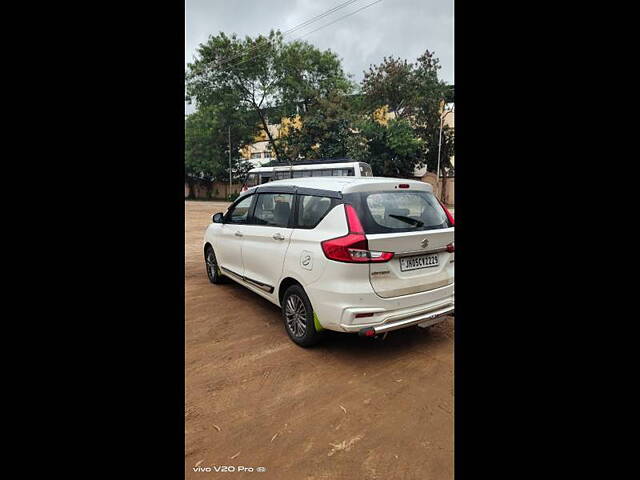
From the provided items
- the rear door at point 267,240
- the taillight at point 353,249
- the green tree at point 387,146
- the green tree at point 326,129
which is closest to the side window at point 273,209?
the rear door at point 267,240

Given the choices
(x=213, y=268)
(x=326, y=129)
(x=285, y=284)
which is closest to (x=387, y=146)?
(x=326, y=129)

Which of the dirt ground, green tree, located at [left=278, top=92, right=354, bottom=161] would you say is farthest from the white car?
green tree, located at [left=278, top=92, right=354, bottom=161]

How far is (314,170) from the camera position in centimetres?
1772

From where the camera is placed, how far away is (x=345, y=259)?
116 inches

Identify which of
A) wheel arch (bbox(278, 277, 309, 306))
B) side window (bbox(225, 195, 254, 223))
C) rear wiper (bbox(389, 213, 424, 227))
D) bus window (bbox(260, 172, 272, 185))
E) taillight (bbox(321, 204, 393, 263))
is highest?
bus window (bbox(260, 172, 272, 185))

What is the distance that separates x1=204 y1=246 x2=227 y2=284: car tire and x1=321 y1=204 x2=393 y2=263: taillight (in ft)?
9.34

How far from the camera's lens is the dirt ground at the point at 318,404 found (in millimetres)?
2023

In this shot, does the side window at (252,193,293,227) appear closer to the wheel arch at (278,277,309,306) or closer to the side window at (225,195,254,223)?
the side window at (225,195,254,223)

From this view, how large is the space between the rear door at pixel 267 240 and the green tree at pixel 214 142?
2718cm

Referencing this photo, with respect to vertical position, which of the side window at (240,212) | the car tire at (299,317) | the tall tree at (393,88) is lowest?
the car tire at (299,317)

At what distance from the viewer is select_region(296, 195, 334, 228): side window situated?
10.9 feet

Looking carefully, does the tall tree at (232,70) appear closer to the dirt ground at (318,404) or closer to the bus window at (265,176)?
the bus window at (265,176)
